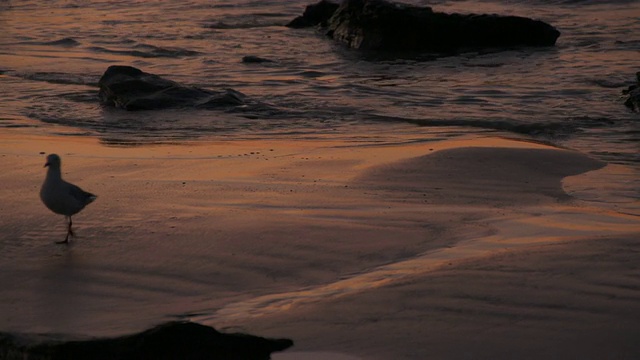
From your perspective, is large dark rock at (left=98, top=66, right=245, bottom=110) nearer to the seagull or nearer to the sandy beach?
the sandy beach

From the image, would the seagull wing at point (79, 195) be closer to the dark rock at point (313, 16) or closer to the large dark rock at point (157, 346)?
the large dark rock at point (157, 346)

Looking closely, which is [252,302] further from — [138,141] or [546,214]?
[138,141]

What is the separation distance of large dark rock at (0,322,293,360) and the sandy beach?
112mm

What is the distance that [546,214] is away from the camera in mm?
6996

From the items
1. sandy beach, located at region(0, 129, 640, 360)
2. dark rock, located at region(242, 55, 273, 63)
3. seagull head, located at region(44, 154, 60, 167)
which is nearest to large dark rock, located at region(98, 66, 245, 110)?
sandy beach, located at region(0, 129, 640, 360)

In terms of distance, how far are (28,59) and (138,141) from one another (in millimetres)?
7360

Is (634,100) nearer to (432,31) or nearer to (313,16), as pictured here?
(432,31)

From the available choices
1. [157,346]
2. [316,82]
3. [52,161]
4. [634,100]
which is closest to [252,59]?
[316,82]

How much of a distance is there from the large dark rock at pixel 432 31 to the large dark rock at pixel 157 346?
531 inches

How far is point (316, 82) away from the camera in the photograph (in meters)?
14.2

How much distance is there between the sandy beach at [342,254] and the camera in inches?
188

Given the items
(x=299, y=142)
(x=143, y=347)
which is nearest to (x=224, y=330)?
(x=143, y=347)

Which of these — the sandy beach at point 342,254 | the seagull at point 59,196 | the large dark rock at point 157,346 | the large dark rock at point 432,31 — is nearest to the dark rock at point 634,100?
the sandy beach at point 342,254

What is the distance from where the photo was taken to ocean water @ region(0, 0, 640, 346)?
10695 mm
